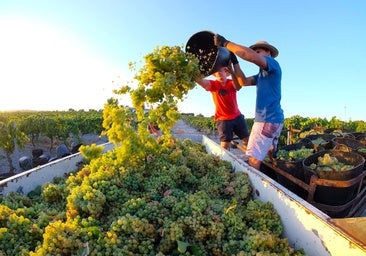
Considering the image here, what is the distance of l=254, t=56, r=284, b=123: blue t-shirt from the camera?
4.69 m

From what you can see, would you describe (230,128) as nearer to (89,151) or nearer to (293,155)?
(293,155)

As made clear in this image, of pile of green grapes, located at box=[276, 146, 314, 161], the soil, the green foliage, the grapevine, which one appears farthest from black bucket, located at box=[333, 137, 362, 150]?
the soil

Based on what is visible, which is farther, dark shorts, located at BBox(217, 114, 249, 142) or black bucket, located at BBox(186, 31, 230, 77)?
dark shorts, located at BBox(217, 114, 249, 142)

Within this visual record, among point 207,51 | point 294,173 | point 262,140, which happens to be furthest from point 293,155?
point 207,51

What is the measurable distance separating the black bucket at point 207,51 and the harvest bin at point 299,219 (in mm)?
1336

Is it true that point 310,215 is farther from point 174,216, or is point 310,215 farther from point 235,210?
point 174,216

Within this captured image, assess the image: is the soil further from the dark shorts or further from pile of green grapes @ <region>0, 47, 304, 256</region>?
pile of green grapes @ <region>0, 47, 304, 256</region>

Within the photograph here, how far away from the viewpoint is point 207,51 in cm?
468

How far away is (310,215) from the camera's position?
240 centimetres

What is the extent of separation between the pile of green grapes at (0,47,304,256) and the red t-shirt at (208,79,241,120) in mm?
2287

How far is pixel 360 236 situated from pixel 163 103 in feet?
7.86

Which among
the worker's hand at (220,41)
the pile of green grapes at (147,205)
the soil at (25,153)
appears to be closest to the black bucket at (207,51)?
the worker's hand at (220,41)

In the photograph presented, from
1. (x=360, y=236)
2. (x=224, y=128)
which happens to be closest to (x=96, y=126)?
(x=224, y=128)

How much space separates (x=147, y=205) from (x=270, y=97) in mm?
2759
